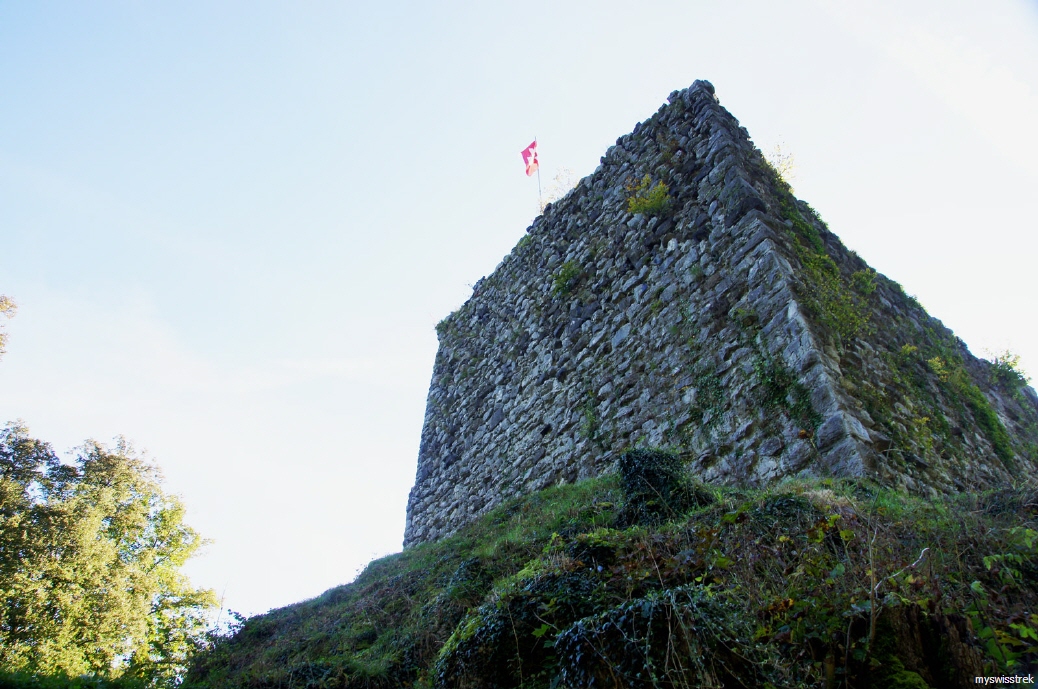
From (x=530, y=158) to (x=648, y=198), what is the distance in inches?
207

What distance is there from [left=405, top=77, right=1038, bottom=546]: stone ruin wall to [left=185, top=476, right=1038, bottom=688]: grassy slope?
Result: 0.99 m

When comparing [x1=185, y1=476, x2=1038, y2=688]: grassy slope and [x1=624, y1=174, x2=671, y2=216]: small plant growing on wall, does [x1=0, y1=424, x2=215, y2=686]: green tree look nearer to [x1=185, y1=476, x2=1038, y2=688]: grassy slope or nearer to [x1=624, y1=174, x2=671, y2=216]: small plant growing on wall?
[x1=185, y1=476, x2=1038, y2=688]: grassy slope

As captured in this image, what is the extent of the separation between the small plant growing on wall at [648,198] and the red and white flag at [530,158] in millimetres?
4401

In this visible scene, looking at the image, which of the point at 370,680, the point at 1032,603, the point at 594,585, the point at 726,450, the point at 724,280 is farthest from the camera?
the point at 724,280

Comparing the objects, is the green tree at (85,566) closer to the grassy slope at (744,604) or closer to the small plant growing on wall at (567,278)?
the grassy slope at (744,604)

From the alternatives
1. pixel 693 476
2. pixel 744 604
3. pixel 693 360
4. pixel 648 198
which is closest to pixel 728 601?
pixel 744 604

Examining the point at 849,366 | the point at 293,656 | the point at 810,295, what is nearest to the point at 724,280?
the point at 810,295

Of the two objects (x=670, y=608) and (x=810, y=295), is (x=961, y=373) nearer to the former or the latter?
(x=810, y=295)

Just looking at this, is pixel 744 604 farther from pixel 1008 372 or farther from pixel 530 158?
pixel 530 158

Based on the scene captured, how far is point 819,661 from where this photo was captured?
2.01 meters

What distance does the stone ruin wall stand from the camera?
16.4 ft

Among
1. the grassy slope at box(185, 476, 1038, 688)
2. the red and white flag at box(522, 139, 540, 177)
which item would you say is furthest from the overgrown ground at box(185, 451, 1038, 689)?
the red and white flag at box(522, 139, 540, 177)

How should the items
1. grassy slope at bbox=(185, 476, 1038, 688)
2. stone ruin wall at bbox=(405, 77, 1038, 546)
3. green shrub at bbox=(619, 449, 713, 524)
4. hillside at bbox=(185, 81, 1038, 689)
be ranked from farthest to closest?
stone ruin wall at bbox=(405, 77, 1038, 546)
green shrub at bbox=(619, 449, 713, 524)
hillside at bbox=(185, 81, 1038, 689)
grassy slope at bbox=(185, 476, 1038, 688)

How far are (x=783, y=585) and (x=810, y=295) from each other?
3.73 meters
